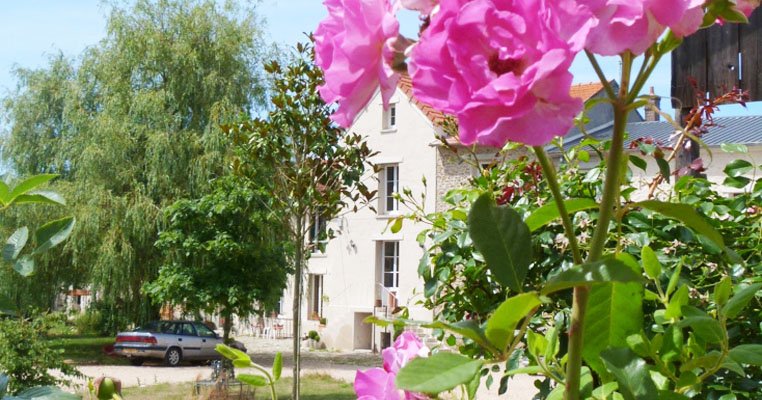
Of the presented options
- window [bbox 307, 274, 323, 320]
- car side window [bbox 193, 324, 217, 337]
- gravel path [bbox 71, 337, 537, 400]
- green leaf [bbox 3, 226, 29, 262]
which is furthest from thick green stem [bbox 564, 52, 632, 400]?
window [bbox 307, 274, 323, 320]

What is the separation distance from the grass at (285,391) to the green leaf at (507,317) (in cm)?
1134

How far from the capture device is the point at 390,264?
835 inches

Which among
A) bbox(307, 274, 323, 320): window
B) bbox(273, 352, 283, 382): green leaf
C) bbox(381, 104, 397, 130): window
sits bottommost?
bbox(307, 274, 323, 320): window

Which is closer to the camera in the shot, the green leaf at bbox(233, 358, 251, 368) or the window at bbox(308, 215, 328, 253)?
the green leaf at bbox(233, 358, 251, 368)

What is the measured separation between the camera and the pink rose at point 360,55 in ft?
1.44

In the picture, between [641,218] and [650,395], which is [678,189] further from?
[650,395]

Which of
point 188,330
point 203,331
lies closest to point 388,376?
point 188,330

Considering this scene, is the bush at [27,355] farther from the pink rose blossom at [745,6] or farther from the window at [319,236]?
the pink rose blossom at [745,6]

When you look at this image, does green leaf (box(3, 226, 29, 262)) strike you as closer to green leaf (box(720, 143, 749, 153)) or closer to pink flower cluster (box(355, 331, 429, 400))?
pink flower cluster (box(355, 331, 429, 400))

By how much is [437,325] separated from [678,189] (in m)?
1.50

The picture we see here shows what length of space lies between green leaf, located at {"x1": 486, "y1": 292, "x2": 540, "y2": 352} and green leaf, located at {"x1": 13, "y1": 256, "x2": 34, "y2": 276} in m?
0.66

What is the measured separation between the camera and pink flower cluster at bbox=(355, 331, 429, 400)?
62 cm

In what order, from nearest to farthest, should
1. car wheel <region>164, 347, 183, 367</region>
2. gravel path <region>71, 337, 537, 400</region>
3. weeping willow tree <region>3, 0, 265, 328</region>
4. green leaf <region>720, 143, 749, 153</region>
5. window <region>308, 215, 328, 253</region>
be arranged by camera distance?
green leaf <region>720, 143, 749, 153</region>, window <region>308, 215, 328, 253</region>, gravel path <region>71, 337, 537, 400</region>, weeping willow tree <region>3, 0, 265, 328</region>, car wheel <region>164, 347, 183, 367</region>

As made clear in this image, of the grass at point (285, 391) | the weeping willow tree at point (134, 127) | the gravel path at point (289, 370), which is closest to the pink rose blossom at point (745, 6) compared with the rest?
the grass at point (285, 391)
